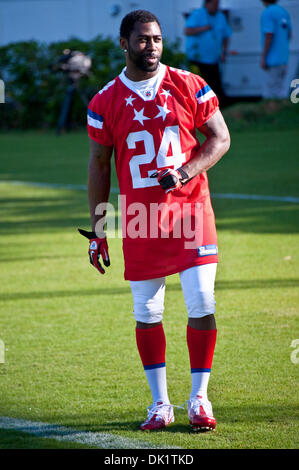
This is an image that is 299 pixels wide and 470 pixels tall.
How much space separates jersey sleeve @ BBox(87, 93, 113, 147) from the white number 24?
0.14 m

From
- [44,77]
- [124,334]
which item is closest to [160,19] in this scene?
[44,77]

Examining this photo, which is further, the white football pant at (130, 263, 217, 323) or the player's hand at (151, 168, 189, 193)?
the white football pant at (130, 263, 217, 323)

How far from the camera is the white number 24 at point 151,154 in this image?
13.8 feet

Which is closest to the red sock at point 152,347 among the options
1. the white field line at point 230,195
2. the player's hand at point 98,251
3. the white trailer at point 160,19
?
the player's hand at point 98,251

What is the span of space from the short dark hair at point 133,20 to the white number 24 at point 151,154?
1.66 ft

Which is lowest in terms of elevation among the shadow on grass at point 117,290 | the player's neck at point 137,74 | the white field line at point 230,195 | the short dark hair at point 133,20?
the white field line at point 230,195

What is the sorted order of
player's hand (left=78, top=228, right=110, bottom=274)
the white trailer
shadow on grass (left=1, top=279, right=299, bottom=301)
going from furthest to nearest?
1. the white trailer
2. shadow on grass (left=1, top=279, right=299, bottom=301)
3. player's hand (left=78, top=228, right=110, bottom=274)

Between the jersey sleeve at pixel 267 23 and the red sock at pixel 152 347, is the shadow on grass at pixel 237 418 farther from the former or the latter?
the jersey sleeve at pixel 267 23

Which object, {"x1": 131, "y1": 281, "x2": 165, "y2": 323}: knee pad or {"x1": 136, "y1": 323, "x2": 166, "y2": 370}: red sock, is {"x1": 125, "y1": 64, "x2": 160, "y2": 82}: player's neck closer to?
{"x1": 131, "y1": 281, "x2": 165, "y2": 323}: knee pad

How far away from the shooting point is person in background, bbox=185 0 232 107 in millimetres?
19062

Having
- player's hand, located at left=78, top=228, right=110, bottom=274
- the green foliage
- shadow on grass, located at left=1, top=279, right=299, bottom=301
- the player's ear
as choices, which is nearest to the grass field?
shadow on grass, located at left=1, top=279, right=299, bottom=301

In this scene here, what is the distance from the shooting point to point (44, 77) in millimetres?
23938

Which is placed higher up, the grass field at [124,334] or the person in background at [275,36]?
the person in background at [275,36]

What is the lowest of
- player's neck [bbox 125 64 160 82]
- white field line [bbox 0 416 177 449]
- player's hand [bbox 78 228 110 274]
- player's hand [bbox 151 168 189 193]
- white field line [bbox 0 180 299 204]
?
white field line [bbox 0 180 299 204]
